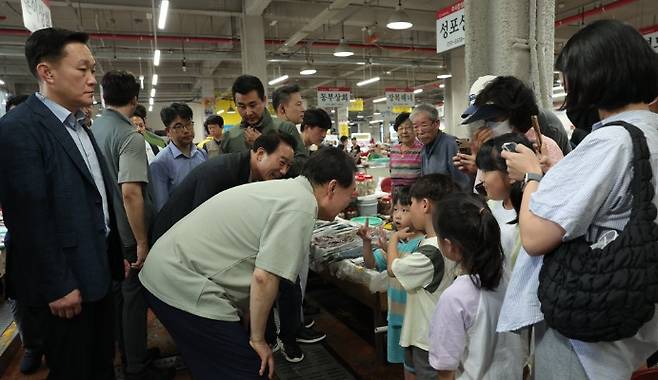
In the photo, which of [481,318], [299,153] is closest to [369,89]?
[299,153]

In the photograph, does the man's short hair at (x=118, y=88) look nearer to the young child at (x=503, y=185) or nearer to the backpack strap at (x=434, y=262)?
the backpack strap at (x=434, y=262)

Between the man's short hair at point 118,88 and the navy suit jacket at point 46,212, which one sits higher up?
the man's short hair at point 118,88

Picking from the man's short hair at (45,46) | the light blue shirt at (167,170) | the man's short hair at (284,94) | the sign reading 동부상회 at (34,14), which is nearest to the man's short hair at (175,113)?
the light blue shirt at (167,170)

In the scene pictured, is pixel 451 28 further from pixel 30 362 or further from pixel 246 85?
pixel 30 362

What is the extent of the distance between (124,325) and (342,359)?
57.2 inches

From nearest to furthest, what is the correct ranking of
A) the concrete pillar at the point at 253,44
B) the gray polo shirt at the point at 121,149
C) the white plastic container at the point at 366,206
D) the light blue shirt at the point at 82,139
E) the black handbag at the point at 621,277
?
the black handbag at the point at 621,277 → the light blue shirt at the point at 82,139 → the gray polo shirt at the point at 121,149 → the white plastic container at the point at 366,206 → the concrete pillar at the point at 253,44

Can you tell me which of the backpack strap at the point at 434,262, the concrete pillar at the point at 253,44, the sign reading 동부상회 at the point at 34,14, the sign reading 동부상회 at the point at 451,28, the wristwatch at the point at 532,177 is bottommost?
the backpack strap at the point at 434,262

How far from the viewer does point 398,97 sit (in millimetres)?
16562

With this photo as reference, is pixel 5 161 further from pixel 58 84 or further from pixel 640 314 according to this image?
pixel 640 314

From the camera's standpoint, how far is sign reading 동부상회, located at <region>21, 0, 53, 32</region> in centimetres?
295

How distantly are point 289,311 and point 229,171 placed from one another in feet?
4.11

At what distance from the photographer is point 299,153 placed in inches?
121

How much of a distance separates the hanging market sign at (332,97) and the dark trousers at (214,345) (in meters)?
14.1

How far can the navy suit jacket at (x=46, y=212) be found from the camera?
1.58 meters
